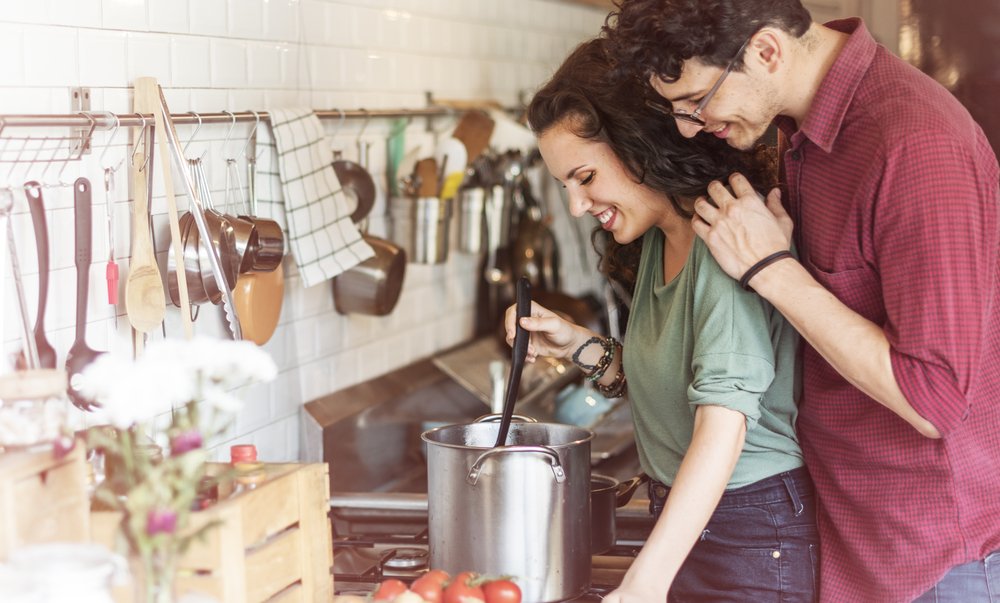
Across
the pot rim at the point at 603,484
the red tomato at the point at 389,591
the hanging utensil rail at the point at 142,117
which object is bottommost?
the pot rim at the point at 603,484

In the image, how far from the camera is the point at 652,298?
180 centimetres

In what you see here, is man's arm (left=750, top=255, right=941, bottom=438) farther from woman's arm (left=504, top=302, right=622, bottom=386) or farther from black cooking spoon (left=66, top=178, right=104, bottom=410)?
black cooking spoon (left=66, top=178, right=104, bottom=410)

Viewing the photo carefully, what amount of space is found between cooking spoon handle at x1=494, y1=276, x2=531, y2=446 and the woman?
0.02 m

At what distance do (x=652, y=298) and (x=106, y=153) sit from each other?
91 centimetres

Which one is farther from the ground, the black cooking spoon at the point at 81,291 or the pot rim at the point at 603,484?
the black cooking spoon at the point at 81,291

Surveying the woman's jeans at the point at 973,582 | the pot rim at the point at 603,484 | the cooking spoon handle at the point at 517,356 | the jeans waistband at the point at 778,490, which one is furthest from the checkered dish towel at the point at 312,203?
the woman's jeans at the point at 973,582

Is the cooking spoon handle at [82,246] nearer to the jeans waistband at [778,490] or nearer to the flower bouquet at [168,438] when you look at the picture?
the flower bouquet at [168,438]

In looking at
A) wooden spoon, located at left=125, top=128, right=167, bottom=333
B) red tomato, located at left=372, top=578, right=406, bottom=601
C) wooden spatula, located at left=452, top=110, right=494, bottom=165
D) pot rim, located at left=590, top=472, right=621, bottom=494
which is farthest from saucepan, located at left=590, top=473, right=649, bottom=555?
wooden spatula, located at left=452, top=110, right=494, bottom=165

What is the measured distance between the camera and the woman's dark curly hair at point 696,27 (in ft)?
4.74

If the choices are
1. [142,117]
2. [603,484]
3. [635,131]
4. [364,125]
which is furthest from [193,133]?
[603,484]

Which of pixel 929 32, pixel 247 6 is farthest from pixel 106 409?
pixel 929 32

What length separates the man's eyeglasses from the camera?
1466mm

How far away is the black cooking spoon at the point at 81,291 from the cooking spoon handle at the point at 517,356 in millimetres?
→ 631

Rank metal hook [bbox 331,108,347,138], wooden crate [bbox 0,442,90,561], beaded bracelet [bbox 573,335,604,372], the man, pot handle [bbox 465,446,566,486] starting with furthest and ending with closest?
metal hook [bbox 331,108,347,138] → beaded bracelet [bbox 573,335,604,372] → pot handle [bbox 465,446,566,486] → the man → wooden crate [bbox 0,442,90,561]
